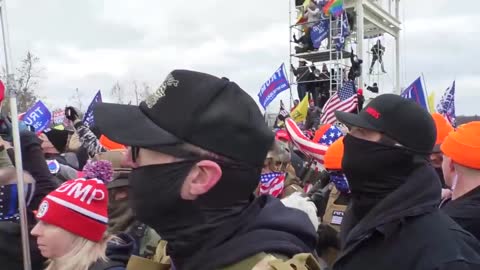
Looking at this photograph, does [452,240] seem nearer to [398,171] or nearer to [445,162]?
[398,171]

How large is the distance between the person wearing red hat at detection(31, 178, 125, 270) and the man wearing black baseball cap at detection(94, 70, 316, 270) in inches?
50.9

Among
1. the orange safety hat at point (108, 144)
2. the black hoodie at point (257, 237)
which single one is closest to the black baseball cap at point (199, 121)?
the black hoodie at point (257, 237)

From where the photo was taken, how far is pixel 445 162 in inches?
138

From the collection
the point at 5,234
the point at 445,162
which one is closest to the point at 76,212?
the point at 5,234

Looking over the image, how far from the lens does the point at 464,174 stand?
327cm

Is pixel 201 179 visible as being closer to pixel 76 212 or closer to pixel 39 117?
pixel 76 212

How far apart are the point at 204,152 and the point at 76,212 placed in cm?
153

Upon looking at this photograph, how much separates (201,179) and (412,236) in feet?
3.80

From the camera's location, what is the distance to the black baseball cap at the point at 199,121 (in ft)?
5.67

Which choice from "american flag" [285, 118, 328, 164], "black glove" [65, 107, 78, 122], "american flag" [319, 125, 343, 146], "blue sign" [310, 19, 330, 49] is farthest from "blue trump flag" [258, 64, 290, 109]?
"blue sign" [310, 19, 330, 49]

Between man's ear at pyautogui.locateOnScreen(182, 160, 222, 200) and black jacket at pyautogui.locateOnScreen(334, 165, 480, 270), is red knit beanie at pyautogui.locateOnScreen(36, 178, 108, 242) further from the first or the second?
man's ear at pyautogui.locateOnScreen(182, 160, 222, 200)

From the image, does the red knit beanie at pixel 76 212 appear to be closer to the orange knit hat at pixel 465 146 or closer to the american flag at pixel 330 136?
the orange knit hat at pixel 465 146

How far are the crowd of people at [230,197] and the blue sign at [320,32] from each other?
64.4 ft

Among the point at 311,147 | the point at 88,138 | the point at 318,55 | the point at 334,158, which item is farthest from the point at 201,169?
the point at 318,55
